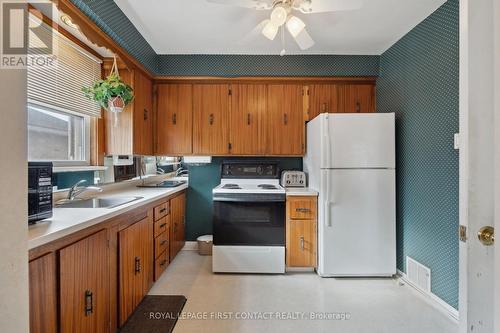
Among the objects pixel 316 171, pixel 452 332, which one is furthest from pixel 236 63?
pixel 452 332

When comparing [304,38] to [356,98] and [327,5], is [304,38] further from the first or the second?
[356,98]

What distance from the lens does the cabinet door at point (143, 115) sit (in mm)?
2656

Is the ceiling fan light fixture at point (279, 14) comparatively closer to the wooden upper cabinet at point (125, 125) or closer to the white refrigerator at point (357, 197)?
the white refrigerator at point (357, 197)

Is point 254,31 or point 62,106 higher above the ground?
point 254,31

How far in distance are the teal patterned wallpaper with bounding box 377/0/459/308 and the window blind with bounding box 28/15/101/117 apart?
3010mm

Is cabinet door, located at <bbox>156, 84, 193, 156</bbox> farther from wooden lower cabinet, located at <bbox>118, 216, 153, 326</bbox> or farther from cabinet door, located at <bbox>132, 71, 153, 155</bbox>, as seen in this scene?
wooden lower cabinet, located at <bbox>118, 216, 153, 326</bbox>

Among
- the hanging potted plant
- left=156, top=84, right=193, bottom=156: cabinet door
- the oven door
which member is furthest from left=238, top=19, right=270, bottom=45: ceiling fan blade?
the oven door

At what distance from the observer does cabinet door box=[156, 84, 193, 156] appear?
3121 mm

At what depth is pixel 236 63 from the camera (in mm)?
3051

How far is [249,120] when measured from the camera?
3.11 m

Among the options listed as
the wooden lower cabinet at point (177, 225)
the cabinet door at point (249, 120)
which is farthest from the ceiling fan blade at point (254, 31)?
the wooden lower cabinet at point (177, 225)

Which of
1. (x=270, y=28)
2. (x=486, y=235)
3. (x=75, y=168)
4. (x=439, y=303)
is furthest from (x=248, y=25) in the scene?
(x=439, y=303)

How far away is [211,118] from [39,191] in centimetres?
208

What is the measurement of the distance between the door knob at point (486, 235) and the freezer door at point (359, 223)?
70.5 inches
